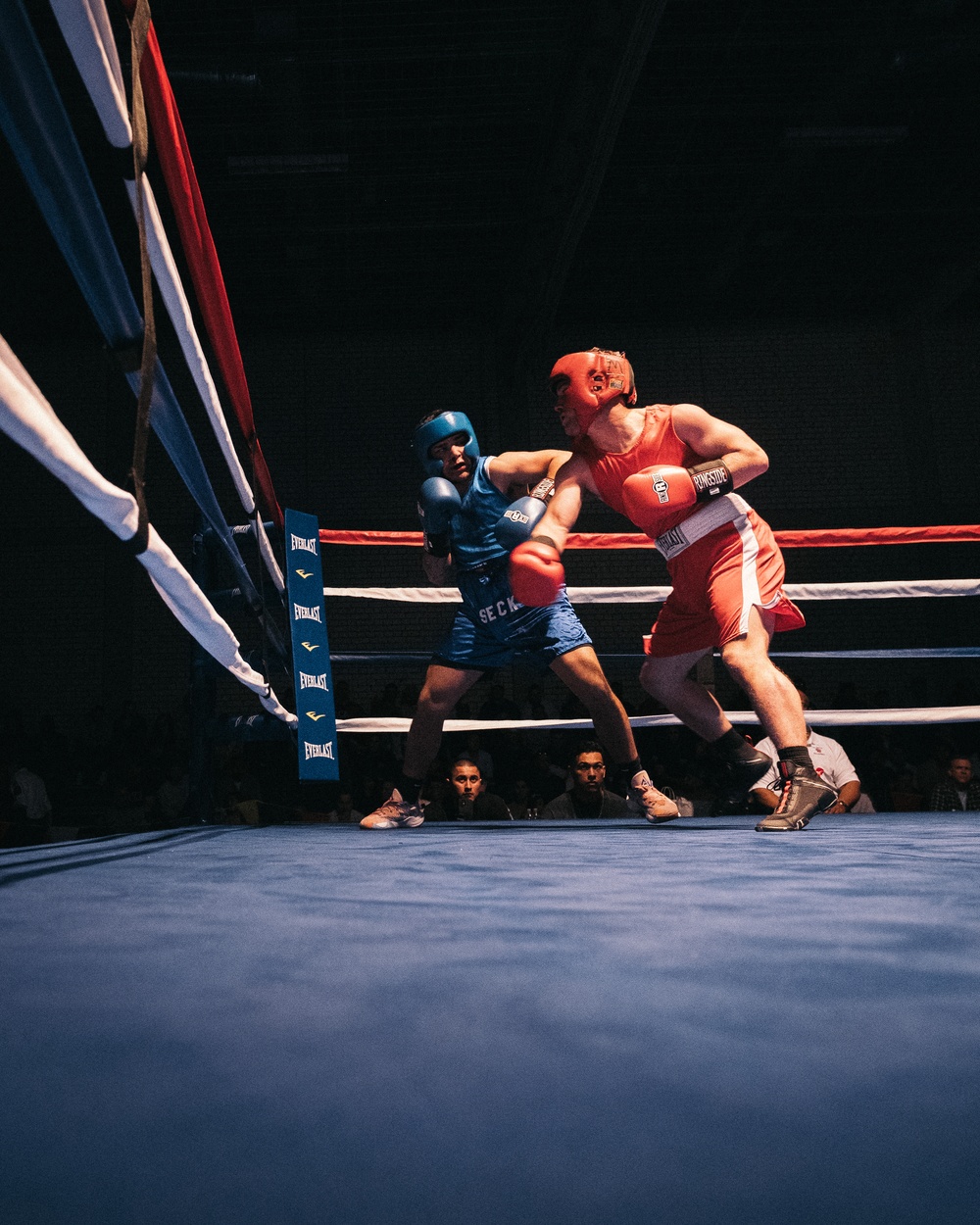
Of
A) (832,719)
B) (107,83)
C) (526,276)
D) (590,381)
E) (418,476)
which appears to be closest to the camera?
(107,83)

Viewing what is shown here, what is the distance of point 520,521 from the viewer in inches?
83.9

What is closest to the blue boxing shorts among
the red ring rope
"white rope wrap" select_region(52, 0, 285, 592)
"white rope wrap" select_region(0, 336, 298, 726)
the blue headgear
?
the blue headgear

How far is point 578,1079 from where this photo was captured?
14.7 inches

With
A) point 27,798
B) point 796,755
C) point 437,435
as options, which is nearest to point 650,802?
point 796,755

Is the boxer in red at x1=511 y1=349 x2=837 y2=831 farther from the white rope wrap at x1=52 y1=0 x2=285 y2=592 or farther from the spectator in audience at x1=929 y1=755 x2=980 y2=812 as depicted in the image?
the spectator in audience at x1=929 y1=755 x2=980 y2=812

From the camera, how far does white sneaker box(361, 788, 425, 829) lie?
2455 mm

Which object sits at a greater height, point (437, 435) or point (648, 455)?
point (437, 435)

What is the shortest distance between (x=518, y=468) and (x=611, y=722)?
729mm

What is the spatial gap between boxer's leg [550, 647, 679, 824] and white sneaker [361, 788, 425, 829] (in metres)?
0.57

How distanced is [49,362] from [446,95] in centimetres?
483

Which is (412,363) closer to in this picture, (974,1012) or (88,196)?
(88,196)

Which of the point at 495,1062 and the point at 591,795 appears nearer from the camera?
the point at 495,1062

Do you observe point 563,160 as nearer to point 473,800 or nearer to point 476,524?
point 473,800

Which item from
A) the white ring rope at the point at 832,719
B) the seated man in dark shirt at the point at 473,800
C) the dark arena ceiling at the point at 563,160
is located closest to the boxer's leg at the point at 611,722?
the white ring rope at the point at 832,719
